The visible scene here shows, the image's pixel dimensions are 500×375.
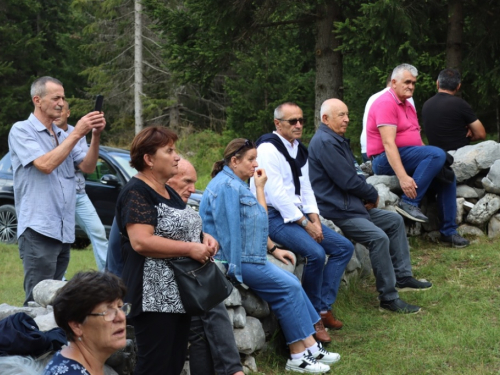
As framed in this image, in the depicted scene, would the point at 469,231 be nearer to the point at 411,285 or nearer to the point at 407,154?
the point at 407,154

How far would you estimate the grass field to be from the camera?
509 cm

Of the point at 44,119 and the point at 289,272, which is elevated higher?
the point at 44,119

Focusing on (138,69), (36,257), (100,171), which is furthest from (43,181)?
(138,69)

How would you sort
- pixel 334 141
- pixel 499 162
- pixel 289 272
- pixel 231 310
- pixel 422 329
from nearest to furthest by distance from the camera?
pixel 231 310 < pixel 289 272 < pixel 422 329 < pixel 334 141 < pixel 499 162

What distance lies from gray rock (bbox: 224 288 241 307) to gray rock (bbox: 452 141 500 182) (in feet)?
15.0

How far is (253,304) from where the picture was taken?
5.19 metres

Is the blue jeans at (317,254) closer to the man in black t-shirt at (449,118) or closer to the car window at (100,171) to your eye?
the man in black t-shirt at (449,118)

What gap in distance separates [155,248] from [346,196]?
314cm

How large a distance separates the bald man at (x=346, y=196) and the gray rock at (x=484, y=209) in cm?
202

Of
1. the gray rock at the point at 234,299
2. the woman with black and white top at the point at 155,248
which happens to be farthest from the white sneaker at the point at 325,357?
the woman with black and white top at the point at 155,248

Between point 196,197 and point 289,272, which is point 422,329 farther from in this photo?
point 196,197

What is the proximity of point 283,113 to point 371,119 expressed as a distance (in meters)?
2.10

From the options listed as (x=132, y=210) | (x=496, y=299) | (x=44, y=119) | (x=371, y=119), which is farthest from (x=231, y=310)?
(x=371, y=119)

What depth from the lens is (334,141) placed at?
6340 mm
